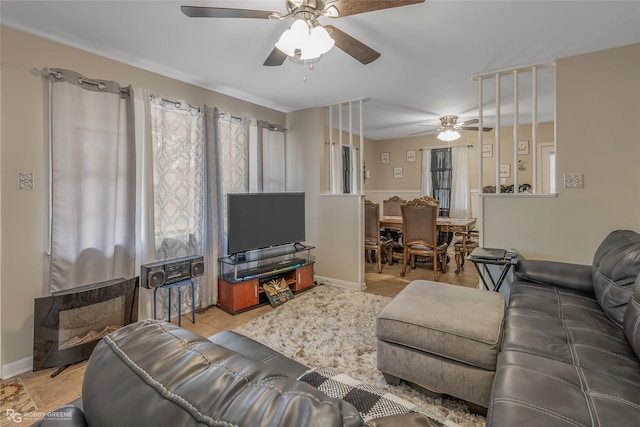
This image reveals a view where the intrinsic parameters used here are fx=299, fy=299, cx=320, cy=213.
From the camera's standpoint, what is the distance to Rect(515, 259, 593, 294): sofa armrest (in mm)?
2160

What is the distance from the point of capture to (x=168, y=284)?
8.88ft

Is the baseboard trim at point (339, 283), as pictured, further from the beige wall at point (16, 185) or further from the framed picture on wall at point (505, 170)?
the framed picture on wall at point (505, 170)

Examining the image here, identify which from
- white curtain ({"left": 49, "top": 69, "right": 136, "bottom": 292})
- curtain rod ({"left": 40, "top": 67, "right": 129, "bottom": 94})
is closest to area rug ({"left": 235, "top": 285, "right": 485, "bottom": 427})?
white curtain ({"left": 49, "top": 69, "right": 136, "bottom": 292})

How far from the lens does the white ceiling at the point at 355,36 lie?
77.4 inches

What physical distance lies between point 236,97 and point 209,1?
1.71 meters

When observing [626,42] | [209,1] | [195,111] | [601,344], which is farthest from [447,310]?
[195,111]

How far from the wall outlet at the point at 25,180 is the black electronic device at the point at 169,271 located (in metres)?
0.97

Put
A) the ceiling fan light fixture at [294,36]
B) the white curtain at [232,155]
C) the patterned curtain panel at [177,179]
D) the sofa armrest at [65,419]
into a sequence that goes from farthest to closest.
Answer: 1. the white curtain at [232,155]
2. the patterned curtain panel at [177,179]
3. the ceiling fan light fixture at [294,36]
4. the sofa armrest at [65,419]

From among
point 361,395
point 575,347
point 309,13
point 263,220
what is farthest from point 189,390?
point 263,220

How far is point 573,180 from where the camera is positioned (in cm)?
260

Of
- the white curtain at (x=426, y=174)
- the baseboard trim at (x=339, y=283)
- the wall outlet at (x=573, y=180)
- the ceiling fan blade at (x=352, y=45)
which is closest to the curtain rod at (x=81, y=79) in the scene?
the ceiling fan blade at (x=352, y=45)

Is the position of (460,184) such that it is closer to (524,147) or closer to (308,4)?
(524,147)

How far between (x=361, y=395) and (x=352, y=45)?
6.43ft

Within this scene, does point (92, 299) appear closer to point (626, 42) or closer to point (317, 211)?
point (317, 211)
